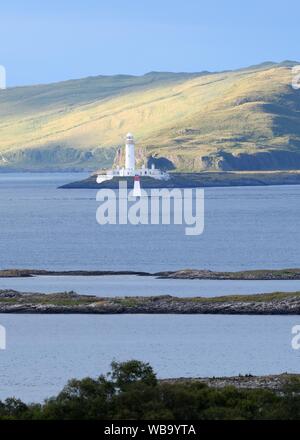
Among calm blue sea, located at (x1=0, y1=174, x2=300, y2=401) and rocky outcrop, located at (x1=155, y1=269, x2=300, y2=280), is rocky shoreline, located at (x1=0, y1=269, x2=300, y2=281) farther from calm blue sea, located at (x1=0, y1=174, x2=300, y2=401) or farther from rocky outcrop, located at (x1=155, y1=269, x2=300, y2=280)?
calm blue sea, located at (x1=0, y1=174, x2=300, y2=401)

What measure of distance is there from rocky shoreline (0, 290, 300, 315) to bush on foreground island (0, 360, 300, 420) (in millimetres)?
26750

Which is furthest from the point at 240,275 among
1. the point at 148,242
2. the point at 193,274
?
the point at 148,242

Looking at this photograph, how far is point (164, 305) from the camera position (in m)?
63.7

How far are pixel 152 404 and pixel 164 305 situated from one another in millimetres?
31164

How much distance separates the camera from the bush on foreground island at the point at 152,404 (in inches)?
1278

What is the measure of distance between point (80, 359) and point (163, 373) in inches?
186

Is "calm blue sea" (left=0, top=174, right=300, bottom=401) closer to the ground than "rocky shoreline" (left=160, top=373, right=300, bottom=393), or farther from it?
farther from it

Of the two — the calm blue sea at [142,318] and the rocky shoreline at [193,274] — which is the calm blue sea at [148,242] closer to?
the calm blue sea at [142,318]

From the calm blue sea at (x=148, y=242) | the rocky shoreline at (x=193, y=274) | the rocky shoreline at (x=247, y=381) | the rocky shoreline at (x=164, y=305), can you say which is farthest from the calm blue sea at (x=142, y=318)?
the rocky shoreline at (x=247, y=381)

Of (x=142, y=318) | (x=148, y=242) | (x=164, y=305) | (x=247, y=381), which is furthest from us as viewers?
(x=148, y=242)

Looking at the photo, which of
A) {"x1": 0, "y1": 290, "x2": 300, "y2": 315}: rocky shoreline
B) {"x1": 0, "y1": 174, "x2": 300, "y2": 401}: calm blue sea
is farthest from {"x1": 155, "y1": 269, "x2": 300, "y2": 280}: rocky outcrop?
{"x1": 0, "y1": 290, "x2": 300, "y2": 315}: rocky shoreline

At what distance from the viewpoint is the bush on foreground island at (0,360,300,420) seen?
32.5m

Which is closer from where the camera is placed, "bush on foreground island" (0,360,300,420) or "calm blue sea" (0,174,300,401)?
"bush on foreground island" (0,360,300,420)

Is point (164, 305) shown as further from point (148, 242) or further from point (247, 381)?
point (148, 242)
